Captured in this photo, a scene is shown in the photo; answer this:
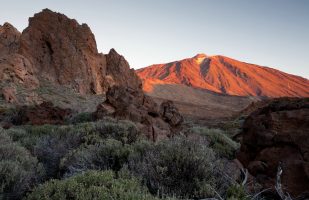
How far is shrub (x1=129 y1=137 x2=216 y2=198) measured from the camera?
17.2 feet

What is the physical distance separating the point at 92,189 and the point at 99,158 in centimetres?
266

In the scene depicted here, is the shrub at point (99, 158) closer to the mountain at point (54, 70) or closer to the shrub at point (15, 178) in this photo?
the shrub at point (15, 178)

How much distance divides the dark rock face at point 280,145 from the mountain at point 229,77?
124130 millimetres

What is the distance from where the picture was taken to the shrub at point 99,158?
22.1ft

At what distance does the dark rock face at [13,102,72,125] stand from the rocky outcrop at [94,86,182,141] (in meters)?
2.27

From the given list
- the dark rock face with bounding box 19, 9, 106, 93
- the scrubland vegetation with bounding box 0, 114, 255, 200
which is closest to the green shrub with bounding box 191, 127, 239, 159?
the scrubland vegetation with bounding box 0, 114, 255, 200

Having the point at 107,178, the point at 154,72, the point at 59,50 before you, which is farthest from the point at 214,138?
the point at 154,72

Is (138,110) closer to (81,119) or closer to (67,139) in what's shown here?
(81,119)

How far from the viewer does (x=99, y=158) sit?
7.00 metres

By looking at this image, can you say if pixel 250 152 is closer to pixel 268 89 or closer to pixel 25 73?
pixel 25 73

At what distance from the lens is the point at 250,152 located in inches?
308

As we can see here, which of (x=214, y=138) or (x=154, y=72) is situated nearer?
(x=214, y=138)

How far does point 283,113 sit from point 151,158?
3.21m

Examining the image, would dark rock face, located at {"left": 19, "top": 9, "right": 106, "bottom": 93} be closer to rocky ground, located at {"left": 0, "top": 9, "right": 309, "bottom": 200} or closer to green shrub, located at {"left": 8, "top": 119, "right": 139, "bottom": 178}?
rocky ground, located at {"left": 0, "top": 9, "right": 309, "bottom": 200}
